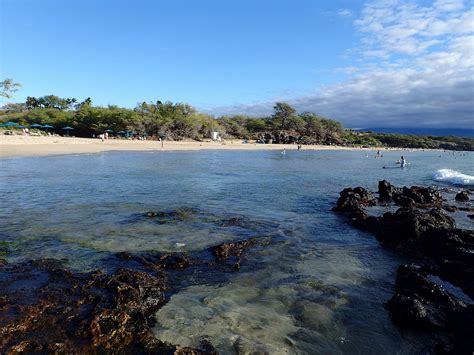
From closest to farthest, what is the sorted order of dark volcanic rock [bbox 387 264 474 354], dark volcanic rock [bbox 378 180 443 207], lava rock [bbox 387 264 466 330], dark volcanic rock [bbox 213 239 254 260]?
dark volcanic rock [bbox 387 264 474 354] → lava rock [bbox 387 264 466 330] → dark volcanic rock [bbox 213 239 254 260] → dark volcanic rock [bbox 378 180 443 207]

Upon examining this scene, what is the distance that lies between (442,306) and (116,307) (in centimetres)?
525

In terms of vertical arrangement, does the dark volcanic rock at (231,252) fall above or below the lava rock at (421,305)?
below

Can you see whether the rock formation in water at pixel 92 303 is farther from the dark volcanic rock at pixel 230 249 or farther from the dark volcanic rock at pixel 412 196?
the dark volcanic rock at pixel 412 196

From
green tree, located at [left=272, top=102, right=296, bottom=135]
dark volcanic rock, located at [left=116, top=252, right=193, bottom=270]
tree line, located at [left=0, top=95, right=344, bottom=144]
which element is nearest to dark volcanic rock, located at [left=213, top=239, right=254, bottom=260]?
dark volcanic rock, located at [left=116, top=252, right=193, bottom=270]

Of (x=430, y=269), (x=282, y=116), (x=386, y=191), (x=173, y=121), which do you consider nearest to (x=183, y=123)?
(x=173, y=121)

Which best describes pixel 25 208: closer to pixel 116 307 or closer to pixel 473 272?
pixel 116 307

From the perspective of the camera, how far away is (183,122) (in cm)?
8238

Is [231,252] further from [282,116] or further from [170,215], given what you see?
[282,116]

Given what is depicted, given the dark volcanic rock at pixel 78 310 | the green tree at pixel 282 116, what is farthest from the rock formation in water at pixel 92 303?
the green tree at pixel 282 116

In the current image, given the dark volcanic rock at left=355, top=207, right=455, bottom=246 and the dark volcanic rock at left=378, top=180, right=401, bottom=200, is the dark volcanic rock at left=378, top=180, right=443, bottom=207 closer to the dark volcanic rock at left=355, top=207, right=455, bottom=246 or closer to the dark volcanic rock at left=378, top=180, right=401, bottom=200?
the dark volcanic rock at left=378, top=180, right=401, bottom=200

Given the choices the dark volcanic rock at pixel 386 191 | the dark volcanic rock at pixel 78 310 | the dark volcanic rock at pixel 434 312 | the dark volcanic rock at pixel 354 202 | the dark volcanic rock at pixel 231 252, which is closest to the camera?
the dark volcanic rock at pixel 78 310

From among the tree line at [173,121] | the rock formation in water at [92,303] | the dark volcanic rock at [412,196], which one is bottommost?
the dark volcanic rock at [412,196]

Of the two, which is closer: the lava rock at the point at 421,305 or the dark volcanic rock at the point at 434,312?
the dark volcanic rock at the point at 434,312

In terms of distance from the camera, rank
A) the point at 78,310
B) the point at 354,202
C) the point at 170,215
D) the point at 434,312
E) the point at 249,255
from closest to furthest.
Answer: the point at 78,310 < the point at 434,312 < the point at 249,255 < the point at 170,215 < the point at 354,202
